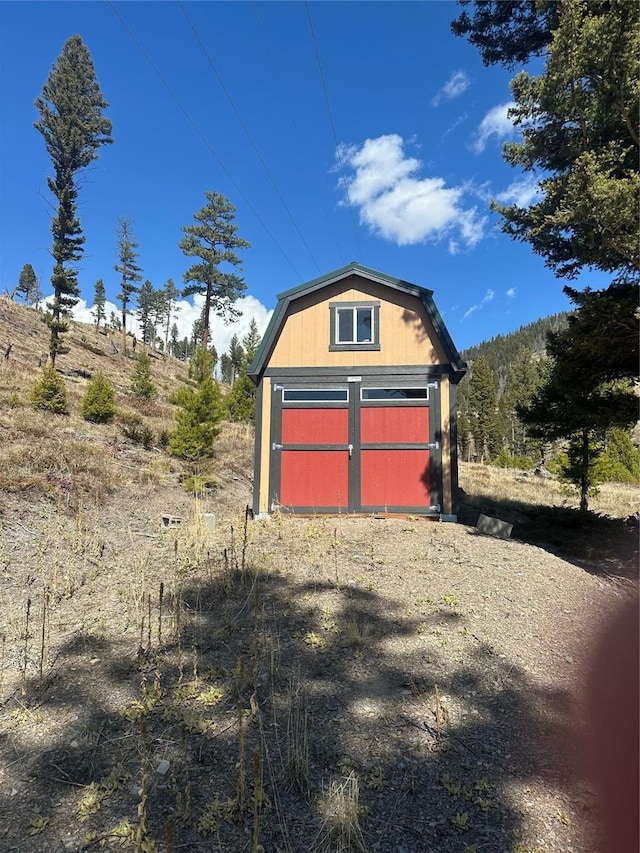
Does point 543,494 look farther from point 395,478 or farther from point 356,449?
point 356,449

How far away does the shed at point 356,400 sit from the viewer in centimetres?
990

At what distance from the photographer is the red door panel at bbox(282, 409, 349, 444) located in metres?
10.2

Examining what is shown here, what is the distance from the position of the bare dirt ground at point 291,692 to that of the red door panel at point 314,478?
2483 mm

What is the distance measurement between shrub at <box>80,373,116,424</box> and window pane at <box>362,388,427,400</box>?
900 cm

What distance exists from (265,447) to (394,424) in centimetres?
300

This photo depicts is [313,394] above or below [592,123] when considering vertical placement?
below

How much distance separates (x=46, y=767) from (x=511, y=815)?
252cm

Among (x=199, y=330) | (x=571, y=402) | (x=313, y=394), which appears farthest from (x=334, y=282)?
(x=199, y=330)

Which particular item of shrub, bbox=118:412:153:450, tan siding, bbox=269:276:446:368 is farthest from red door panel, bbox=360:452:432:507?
shrub, bbox=118:412:153:450

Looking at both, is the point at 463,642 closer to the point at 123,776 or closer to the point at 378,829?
the point at 378,829

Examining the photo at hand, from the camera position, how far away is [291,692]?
322cm

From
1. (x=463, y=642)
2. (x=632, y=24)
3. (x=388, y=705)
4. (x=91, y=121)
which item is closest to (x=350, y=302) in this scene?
(x=632, y=24)

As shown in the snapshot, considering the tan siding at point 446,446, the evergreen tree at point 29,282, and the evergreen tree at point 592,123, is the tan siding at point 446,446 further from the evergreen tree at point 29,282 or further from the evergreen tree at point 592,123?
the evergreen tree at point 29,282

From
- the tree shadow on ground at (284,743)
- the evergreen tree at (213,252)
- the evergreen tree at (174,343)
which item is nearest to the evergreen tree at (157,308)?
the evergreen tree at (174,343)
